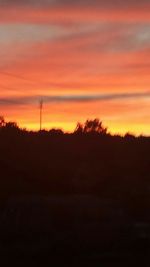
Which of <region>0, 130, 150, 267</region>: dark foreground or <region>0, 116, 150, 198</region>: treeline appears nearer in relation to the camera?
<region>0, 130, 150, 267</region>: dark foreground

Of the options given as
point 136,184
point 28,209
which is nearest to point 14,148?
point 136,184

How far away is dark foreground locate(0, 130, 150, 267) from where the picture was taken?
1128 inches

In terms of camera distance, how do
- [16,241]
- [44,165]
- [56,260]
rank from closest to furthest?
[56,260]
[16,241]
[44,165]

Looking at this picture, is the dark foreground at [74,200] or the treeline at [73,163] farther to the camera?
the treeline at [73,163]

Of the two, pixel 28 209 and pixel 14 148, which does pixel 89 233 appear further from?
pixel 14 148

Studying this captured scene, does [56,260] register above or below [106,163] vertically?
below

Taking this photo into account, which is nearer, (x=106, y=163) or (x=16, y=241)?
(x=16, y=241)

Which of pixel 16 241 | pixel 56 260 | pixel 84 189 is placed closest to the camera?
pixel 56 260

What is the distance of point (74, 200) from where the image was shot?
38062 millimetres

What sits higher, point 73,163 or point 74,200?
point 73,163

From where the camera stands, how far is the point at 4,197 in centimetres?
4119

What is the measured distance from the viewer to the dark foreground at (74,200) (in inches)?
1128

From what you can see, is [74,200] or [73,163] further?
[73,163]

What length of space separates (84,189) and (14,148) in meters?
6.63
